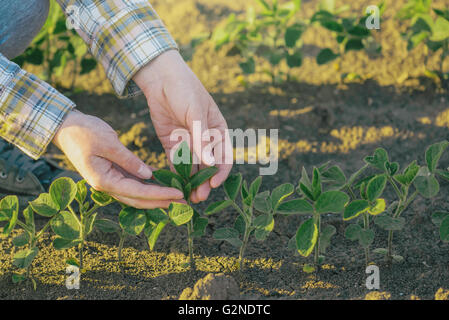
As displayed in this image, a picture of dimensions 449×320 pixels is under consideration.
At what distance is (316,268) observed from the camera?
5.21 ft

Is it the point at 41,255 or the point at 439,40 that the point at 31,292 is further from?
the point at 439,40

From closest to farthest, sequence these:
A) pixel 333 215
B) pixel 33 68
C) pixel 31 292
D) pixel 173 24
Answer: pixel 31 292, pixel 333 215, pixel 33 68, pixel 173 24

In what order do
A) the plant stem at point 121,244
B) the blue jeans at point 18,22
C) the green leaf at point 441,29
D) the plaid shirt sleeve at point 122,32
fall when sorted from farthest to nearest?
the green leaf at point 441,29, the blue jeans at point 18,22, the plaid shirt sleeve at point 122,32, the plant stem at point 121,244

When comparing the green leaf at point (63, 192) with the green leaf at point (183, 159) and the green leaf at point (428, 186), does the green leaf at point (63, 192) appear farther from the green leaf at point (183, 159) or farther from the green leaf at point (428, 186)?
the green leaf at point (428, 186)

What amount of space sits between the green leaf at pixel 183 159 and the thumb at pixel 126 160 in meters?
0.11

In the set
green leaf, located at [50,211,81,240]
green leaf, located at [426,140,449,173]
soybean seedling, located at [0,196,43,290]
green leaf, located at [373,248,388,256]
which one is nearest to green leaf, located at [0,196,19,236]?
soybean seedling, located at [0,196,43,290]

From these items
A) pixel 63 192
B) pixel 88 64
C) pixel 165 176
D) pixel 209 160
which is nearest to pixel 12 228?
pixel 63 192

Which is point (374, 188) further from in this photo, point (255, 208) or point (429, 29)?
point (429, 29)

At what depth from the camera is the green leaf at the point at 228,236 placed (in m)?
1.53

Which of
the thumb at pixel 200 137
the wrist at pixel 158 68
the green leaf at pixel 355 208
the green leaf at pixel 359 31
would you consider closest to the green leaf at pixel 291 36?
the green leaf at pixel 359 31

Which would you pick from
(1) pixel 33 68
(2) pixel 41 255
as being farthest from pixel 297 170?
(1) pixel 33 68

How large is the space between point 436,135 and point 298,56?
0.68 meters

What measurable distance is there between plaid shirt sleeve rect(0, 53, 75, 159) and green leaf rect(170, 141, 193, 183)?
331 mm

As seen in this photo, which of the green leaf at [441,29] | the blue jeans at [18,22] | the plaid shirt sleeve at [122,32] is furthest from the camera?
the green leaf at [441,29]
